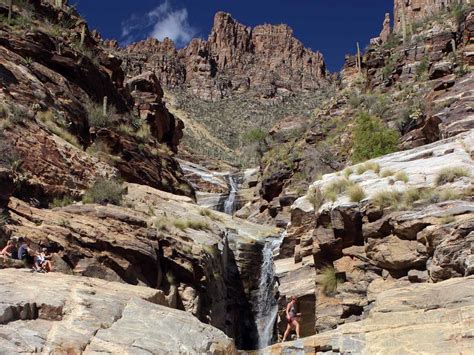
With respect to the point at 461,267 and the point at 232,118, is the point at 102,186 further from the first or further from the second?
the point at 232,118

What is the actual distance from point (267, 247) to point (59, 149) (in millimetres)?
10830

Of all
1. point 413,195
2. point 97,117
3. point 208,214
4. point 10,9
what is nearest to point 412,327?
point 413,195

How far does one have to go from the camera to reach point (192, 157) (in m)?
Answer: 68.2

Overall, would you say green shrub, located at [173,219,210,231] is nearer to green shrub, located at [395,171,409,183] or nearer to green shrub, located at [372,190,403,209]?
green shrub, located at [372,190,403,209]

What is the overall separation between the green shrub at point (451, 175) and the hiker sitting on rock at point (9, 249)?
11013 mm

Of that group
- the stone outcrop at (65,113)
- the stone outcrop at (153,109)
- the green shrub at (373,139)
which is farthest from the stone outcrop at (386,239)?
the stone outcrop at (153,109)

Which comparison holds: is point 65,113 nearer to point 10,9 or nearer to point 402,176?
point 10,9

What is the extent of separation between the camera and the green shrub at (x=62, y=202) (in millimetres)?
16627

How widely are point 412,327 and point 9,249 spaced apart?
8846 mm

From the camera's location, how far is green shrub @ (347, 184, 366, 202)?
→ 1534 cm

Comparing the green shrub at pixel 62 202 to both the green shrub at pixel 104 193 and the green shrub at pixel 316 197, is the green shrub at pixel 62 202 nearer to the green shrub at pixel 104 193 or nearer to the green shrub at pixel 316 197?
the green shrub at pixel 104 193

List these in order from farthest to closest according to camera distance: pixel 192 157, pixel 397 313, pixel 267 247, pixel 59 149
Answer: pixel 192 157 → pixel 267 247 → pixel 59 149 → pixel 397 313

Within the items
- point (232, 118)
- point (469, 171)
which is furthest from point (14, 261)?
point (232, 118)

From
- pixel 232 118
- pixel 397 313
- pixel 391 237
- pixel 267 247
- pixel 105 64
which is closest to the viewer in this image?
pixel 397 313
